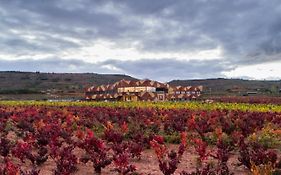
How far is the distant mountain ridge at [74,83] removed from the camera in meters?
82.2

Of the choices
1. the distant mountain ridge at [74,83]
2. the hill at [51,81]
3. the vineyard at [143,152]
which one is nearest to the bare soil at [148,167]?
the vineyard at [143,152]

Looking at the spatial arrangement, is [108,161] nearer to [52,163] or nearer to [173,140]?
[52,163]

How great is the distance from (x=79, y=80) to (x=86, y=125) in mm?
90464

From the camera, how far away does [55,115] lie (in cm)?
1953

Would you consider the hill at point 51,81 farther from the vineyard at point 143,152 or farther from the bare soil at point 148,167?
the bare soil at point 148,167

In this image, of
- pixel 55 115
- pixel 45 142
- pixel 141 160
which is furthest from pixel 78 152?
pixel 55 115

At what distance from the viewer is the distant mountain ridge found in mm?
82181

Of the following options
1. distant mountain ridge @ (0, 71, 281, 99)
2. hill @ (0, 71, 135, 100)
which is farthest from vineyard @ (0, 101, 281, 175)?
hill @ (0, 71, 135, 100)

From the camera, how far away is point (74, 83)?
99.2 metres

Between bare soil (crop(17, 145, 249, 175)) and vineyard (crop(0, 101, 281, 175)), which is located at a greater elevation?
vineyard (crop(0, 101, 281, 175))

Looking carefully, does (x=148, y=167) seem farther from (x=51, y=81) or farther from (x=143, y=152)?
(x=51, y=81)

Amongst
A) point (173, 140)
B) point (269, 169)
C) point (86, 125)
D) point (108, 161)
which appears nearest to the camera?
point (269, 169)

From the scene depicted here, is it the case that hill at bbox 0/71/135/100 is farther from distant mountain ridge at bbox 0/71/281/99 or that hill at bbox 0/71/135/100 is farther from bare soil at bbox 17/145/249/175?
bare soil at bbox 17/145/249/175

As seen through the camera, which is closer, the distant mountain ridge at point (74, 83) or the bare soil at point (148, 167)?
the bare soil at point (148, 167)
